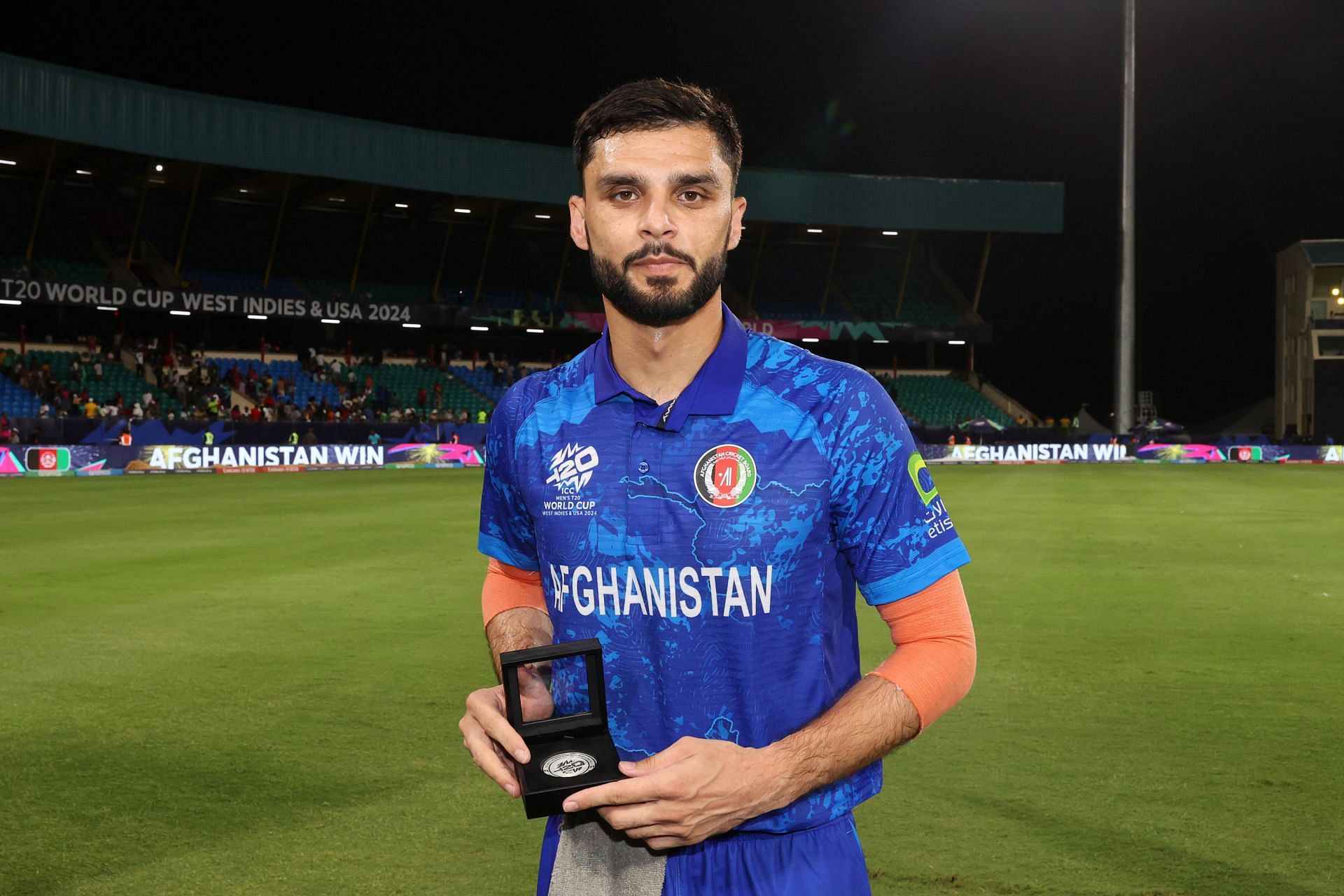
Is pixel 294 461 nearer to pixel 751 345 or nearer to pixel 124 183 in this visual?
pixel 124 183

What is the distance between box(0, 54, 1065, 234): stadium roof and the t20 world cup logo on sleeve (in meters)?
41.0

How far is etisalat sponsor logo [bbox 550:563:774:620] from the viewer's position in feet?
6.73

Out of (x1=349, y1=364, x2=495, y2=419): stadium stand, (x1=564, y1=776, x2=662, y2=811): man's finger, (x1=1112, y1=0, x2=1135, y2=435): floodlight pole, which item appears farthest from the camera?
(x1=349, y1=364, x2=495, y2=419): stadium stand

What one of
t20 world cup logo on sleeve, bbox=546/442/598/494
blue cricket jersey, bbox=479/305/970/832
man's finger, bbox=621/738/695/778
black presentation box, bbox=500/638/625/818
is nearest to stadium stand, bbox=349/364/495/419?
t20 world cup logo on sleeve, bbox=546/442/598/494

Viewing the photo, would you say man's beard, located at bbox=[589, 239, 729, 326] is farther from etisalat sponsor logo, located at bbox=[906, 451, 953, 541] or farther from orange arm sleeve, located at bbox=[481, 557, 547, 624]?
orange arm sleeve, located at bbox=[481, 557, 547, 624]

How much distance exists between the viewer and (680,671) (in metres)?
2.08

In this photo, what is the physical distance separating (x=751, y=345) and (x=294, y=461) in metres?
34.1

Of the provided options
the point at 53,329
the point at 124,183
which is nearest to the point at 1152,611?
the point at 53,329

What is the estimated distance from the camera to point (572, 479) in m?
2.20

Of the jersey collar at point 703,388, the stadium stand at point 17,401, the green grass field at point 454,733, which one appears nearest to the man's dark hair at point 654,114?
the jersey collar at point 703,388

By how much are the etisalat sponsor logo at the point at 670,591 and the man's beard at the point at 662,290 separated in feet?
1.57

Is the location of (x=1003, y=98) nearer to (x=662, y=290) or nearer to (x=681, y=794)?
(x=662, y=290)

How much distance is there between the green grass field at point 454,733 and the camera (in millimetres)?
4656

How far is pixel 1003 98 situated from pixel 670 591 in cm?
5903
